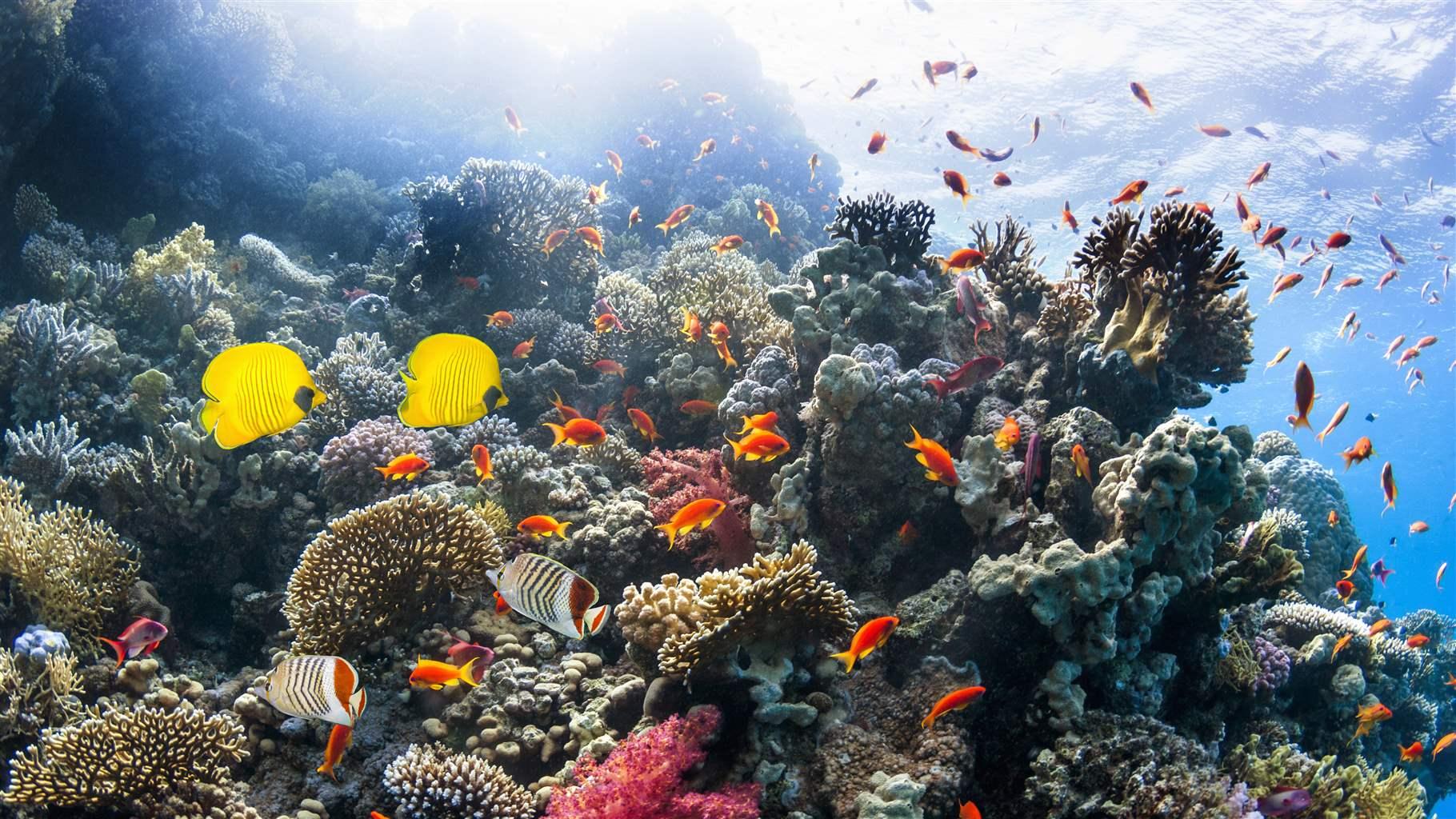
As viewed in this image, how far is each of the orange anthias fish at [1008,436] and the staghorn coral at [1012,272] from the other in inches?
84.5

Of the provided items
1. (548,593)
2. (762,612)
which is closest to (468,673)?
(548,593)

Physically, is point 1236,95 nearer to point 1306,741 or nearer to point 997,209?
point 997,209

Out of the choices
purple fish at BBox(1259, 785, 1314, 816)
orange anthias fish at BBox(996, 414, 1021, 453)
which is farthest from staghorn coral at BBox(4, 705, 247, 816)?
purple fish at BBox(1259, 785, 1314, 816)

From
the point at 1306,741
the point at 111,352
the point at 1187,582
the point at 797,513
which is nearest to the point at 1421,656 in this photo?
the point at 1306,741

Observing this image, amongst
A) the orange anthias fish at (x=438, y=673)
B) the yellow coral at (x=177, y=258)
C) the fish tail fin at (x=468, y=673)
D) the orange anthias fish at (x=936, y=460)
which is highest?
the yellow coral at (x=177, y=258)

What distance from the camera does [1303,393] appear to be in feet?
15.6

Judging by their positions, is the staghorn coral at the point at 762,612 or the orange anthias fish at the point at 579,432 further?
the orange anthias fish at the point at 579,432

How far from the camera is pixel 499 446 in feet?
20.3

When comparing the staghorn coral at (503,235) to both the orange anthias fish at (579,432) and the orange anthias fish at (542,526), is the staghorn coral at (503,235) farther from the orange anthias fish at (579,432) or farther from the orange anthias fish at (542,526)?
the orange anthias fish at (542,526)


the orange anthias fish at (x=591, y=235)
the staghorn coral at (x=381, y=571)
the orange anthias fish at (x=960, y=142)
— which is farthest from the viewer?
the orange anthias fish at (x=591, y=235)

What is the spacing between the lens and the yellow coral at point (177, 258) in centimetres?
841

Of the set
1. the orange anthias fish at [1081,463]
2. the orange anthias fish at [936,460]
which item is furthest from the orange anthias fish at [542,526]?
the orange anthias fish at [1081,463]

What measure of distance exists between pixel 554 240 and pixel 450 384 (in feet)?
20.5

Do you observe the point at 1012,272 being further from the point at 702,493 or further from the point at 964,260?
the point at 702,493
